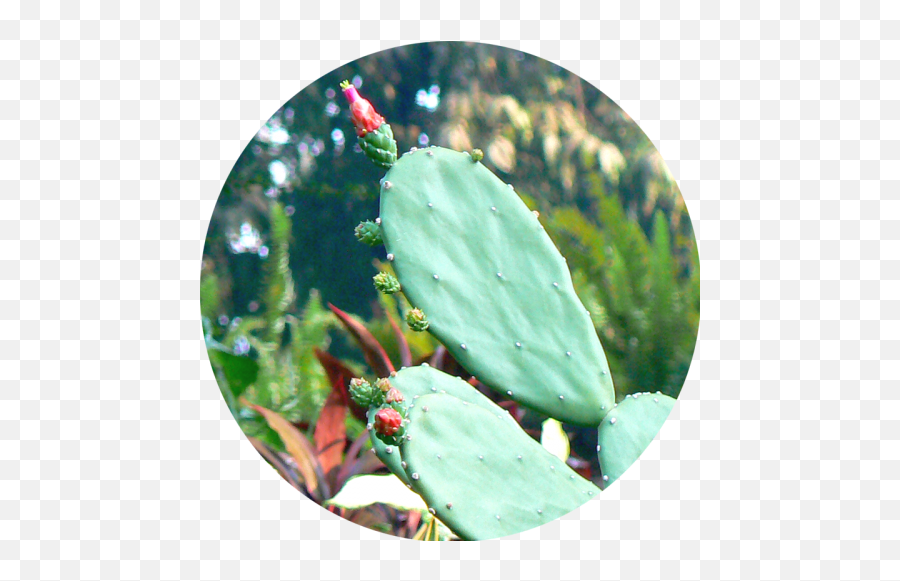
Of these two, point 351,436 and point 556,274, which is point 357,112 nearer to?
point 556,274

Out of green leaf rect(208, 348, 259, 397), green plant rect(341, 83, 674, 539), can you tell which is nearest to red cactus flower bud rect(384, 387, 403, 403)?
green plant rect(341, 83, 674, 539)

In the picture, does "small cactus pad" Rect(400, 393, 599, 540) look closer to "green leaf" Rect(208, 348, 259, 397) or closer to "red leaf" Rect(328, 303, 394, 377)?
"red leaf" Rect(328, 303, 394, 377)

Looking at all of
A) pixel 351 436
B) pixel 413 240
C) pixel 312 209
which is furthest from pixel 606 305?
pixel 312 209

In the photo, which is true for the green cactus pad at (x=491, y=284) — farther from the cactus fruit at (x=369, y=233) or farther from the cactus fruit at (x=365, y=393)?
the cactus fruit at (x=365, y=393)

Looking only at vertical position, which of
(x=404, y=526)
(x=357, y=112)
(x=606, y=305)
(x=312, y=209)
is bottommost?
(x=404, y=526)

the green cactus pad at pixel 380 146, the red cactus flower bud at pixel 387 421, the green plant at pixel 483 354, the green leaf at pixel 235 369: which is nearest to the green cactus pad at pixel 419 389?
the green plant at pixel 483 354

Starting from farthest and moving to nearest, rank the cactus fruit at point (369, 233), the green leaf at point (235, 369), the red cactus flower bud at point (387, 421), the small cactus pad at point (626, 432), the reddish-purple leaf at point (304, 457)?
1. the green leaf at point (235, 369)
2. the reddish-purple leaf at point (304, 457)
3. the small cactus pad at point (626, 432)
4. the cactus fruit at point (369, 233)
5. the red cactus flower bud at point (387, 421)
